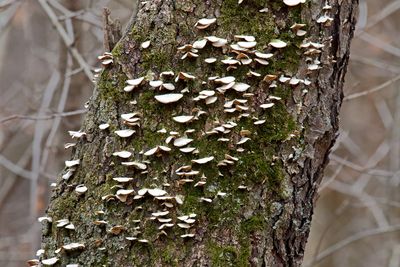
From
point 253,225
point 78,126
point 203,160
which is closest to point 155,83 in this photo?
point 203,160

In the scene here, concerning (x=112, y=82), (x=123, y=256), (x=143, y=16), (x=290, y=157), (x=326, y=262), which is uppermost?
(x=326, y=262)

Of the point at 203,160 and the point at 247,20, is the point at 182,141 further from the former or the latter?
the point at 247,20

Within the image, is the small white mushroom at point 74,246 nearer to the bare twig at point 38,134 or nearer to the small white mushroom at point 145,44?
the small white mushroom at point 145,44

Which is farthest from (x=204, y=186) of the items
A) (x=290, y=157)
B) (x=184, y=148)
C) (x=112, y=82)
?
(x=112, y=82)

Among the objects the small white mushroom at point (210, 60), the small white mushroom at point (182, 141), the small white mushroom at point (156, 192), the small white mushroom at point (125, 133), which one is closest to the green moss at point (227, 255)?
the small white mushroom at point (156, 192)

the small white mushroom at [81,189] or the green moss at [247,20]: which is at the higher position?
the green moss at [247,20]

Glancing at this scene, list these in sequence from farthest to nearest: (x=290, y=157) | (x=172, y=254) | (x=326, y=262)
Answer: (x=326, y=262) → (x=290, y=157) → (x=172, y=254)

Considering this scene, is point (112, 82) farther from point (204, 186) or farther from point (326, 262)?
point (326, 262)
